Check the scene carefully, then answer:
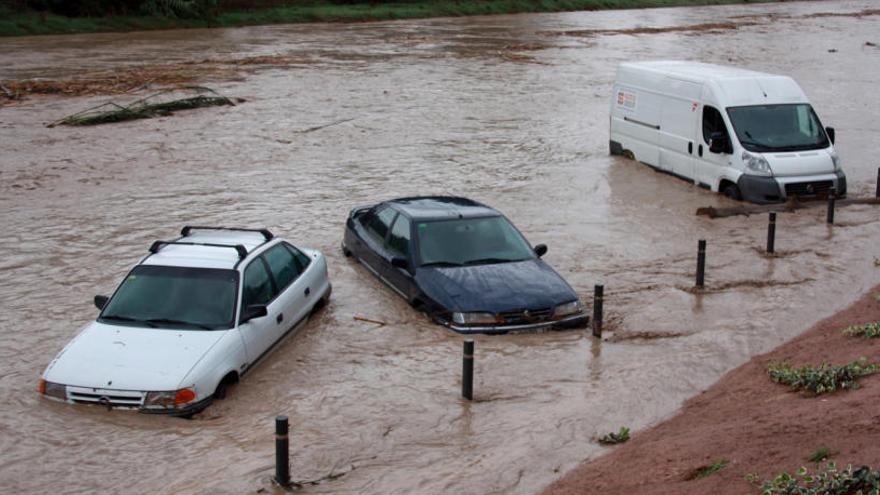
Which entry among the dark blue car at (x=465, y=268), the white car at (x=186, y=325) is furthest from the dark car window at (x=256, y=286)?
the dark blue car at (x=465, y=268)

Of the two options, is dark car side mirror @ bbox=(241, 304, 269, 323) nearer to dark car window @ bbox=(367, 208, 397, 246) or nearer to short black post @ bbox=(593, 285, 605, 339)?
dark car window @ bbox=(367, 208, 397, 246)

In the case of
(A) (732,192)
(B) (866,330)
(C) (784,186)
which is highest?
(B) (866,330)

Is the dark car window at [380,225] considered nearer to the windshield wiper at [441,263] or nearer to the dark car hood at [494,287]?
the windshield wiper at [441,263]

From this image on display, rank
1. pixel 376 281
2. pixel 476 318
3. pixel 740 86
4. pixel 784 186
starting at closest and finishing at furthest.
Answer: pixel 476 318, pixel 376 281, pixel 784 186, pixel 740 86

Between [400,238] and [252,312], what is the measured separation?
3.28 meters

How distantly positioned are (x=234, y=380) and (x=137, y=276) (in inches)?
66.8

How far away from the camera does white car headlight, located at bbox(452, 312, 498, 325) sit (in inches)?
485

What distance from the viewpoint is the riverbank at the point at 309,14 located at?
5234 cm

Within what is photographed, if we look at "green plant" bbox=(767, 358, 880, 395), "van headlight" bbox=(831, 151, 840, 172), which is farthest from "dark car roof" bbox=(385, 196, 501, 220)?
"van headlight" bbox=(831, 151, 840, 172)

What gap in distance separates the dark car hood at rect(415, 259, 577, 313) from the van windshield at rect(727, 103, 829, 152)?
8093mm

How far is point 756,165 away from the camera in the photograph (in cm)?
1942

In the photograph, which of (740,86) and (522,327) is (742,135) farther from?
(522,327)

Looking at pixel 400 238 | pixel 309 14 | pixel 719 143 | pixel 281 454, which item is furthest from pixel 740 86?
pixel 309 14

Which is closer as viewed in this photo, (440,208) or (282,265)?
(282,265)
